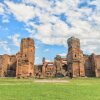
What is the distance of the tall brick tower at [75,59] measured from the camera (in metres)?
72.0

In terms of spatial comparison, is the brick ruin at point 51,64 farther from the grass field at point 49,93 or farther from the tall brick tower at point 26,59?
the grass field at point 49,93

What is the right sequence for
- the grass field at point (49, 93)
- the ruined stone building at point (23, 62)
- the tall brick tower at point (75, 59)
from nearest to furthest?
the grass field at point (49, 93), the ruined stone building at point (23, 62), the tall brick tower at point (75, 59)

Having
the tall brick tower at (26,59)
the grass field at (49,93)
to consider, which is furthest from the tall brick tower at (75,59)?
the grass field at (49,93)

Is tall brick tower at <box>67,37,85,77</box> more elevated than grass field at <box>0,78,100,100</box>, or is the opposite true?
tall brick tower at <box>67,37,85,77</box>

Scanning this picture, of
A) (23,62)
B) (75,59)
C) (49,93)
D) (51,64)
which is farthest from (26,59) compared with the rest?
(49,93)

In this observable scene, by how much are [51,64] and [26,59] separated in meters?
13.1

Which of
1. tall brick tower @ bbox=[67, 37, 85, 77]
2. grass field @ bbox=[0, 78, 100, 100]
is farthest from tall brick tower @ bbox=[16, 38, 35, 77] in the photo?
grass field @ bbox=[0, 78, 100, 100]

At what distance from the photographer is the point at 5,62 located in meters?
83.9

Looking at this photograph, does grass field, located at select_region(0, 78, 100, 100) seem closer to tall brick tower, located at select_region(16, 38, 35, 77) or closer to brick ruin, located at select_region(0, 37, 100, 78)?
brick ruin, located at select_region(0, 37, 100, 78)

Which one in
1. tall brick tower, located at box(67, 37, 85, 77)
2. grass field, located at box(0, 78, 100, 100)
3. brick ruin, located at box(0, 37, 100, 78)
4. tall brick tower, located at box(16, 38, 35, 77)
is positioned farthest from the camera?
tall brick tower, located at box(67, 37, 85, 77)

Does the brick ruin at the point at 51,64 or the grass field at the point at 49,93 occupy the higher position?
the brick ruin at the point at 51,64

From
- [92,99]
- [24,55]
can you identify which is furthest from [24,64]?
[92,99]

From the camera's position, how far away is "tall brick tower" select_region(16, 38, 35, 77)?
6944 cm

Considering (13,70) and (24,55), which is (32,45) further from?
(13,70)
